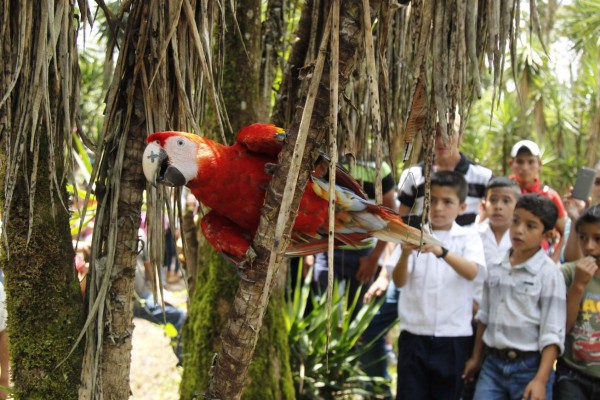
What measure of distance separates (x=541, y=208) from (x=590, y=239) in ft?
0.80

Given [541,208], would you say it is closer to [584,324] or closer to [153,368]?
[584,324]

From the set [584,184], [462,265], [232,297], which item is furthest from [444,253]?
[584,184]

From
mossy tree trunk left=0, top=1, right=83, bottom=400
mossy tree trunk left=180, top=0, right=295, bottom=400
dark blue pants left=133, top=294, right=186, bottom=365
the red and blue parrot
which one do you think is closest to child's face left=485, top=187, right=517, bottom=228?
mossy tree trunk left=180, top=0, right=295, bottom=400

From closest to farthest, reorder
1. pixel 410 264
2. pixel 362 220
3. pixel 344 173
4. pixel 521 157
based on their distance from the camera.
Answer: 1. pixel 344 173
2. pixel 362 220
3. pixel 410 264
4. pixel 521 157

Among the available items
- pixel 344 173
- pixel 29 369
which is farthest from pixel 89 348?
pixel 344 173

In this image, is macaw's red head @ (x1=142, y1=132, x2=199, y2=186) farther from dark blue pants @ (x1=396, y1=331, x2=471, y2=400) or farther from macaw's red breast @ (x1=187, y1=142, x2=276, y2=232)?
dark blue pants @ (x1=396, y1=331, x2=471, y2=400)

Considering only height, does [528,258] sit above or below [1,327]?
above

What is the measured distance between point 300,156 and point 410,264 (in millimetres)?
1953

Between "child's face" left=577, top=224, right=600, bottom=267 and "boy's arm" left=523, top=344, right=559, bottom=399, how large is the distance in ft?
1.49

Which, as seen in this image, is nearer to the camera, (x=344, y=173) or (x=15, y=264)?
(x=15, y=264)

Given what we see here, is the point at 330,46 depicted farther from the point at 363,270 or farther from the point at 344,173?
the point at 363,270

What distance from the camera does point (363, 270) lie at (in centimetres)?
350

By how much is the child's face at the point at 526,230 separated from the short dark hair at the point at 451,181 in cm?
27

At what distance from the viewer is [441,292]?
9.02 feet
